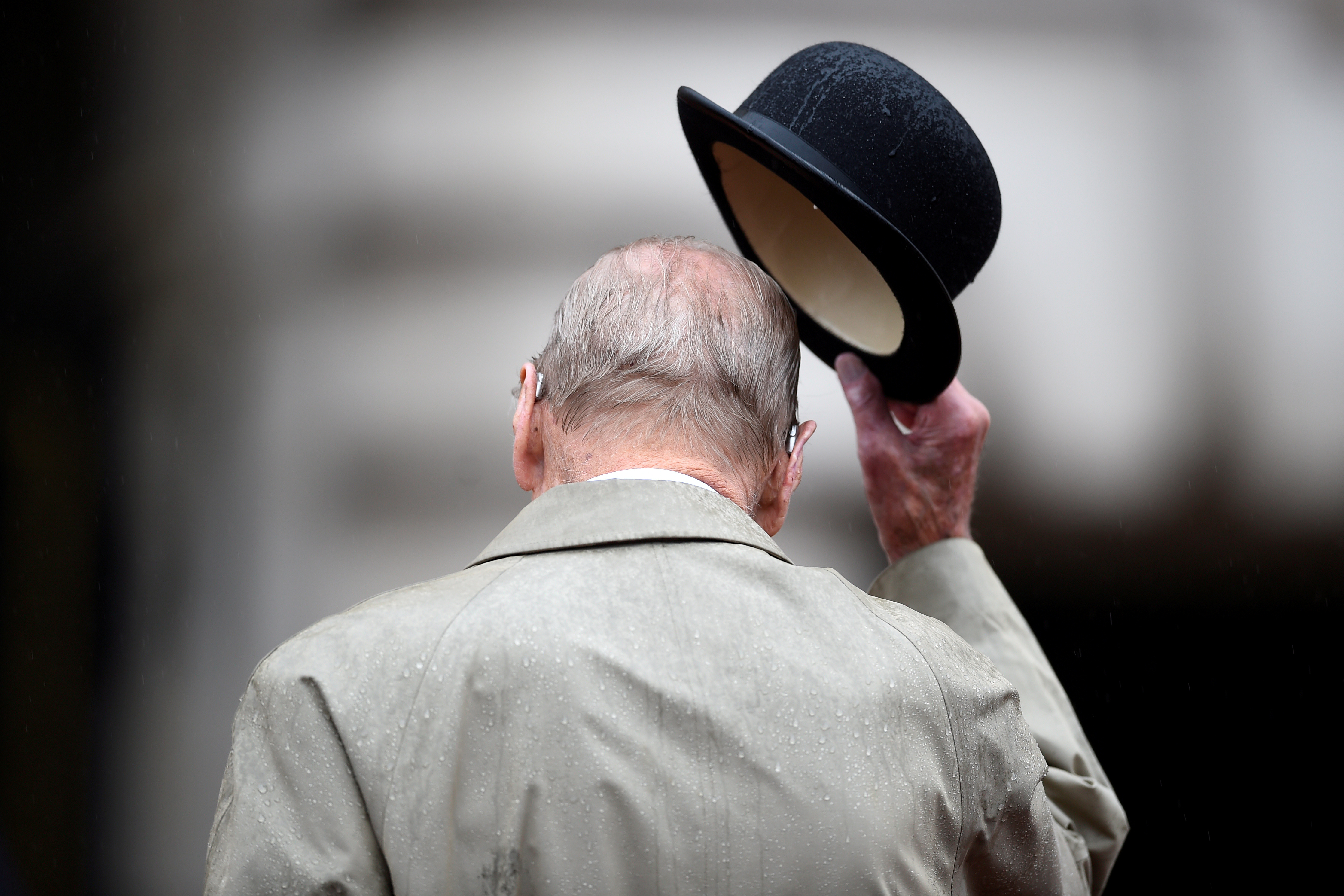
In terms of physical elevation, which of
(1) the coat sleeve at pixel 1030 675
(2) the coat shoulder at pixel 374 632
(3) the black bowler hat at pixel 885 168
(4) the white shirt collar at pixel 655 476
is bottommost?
(1) the coat sleeve at pixel 1030 675

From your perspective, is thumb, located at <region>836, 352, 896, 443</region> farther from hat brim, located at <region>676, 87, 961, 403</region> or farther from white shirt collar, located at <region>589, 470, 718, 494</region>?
white shirt collar, located at <region>589, 470, 718, 494</region>

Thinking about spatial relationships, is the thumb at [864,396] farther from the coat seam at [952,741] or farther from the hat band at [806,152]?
the coat seam at [952,741]

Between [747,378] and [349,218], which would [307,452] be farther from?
[747,378]

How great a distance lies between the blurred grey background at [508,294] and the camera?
1.79 metres

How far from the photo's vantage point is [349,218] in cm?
186

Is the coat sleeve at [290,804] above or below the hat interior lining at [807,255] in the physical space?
below

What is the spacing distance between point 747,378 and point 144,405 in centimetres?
137

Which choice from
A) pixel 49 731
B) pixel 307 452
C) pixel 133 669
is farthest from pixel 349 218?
pixel 49 731

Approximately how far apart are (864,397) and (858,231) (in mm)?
312

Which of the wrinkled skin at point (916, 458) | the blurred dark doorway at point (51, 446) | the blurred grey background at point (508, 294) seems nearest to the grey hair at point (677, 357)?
the wrinkled skin at point (916, 458)

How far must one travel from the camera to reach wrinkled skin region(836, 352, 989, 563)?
45.2 inches

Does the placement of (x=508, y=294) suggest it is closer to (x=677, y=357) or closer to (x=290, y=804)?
(x=677, y=357)

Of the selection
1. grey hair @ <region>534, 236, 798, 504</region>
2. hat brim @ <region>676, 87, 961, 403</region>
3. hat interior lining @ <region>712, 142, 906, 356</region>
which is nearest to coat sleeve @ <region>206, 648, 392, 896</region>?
grey hair @ <region>534, 236, 798, 504</region>

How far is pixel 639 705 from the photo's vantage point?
65cm
